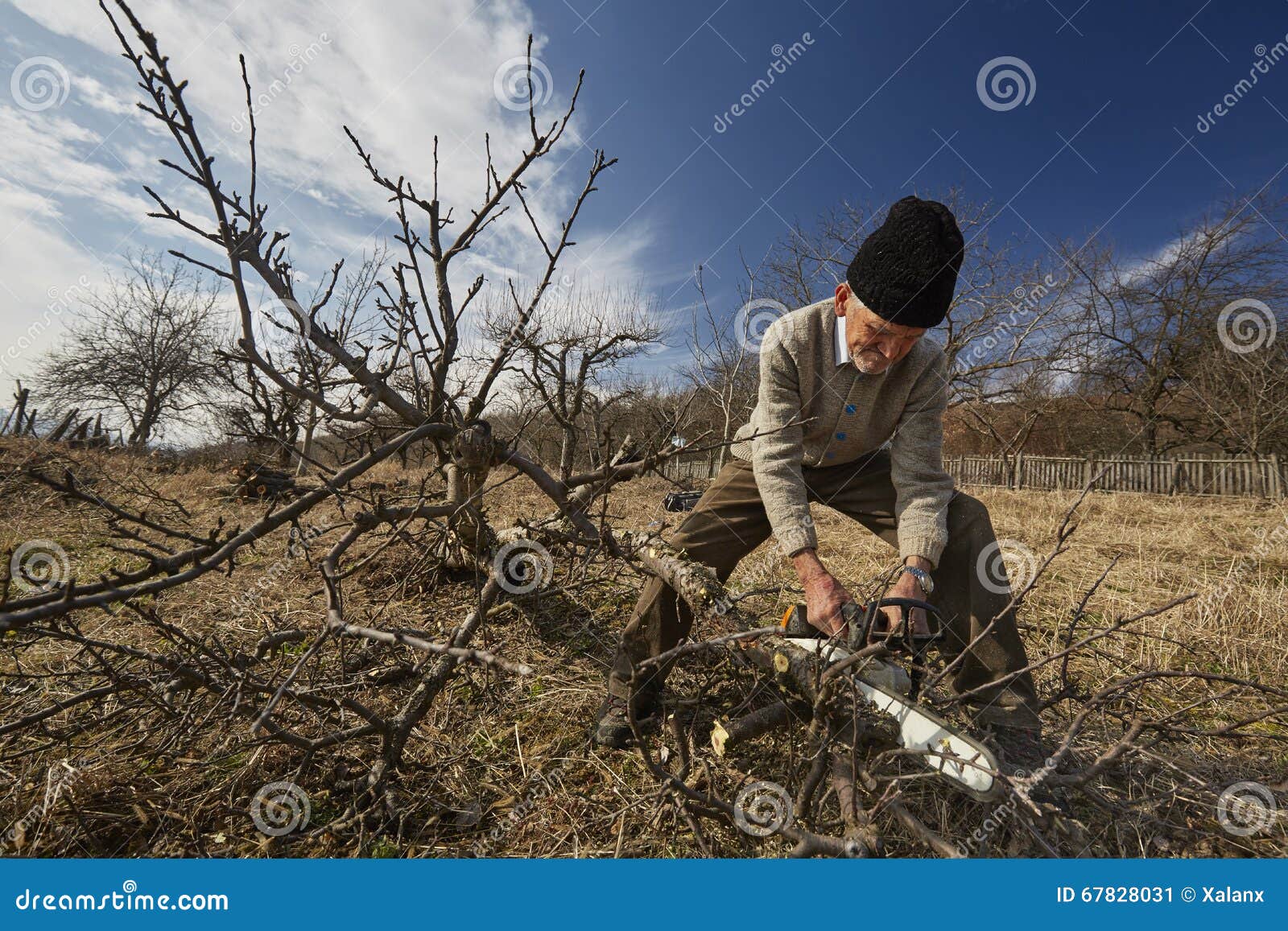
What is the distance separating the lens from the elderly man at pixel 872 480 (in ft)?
6.64

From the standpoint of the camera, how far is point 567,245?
289 cm

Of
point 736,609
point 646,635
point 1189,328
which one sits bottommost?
point 646,635

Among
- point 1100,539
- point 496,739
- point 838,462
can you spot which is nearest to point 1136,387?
point 1100,539

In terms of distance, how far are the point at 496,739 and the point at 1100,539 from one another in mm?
6272

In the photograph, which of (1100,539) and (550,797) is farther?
(1100,539)

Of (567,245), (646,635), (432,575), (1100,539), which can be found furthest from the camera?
(1100,539)

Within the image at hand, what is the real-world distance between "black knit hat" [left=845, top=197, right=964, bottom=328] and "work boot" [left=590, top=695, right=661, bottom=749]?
1838 millimetres

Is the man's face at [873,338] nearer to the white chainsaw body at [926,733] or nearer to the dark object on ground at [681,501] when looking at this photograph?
the white chainsaw body at [926,733]

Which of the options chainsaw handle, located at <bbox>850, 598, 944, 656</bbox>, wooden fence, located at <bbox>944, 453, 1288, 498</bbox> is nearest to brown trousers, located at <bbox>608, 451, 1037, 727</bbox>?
chainsaw handle, located at <bbox>850, 598, 944, 656</bbox>

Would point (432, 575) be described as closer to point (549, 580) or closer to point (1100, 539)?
point (549, 580)

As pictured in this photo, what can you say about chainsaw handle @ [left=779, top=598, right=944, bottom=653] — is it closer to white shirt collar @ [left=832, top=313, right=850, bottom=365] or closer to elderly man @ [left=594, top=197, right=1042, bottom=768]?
elderly man @ [left=594, top=197, right=1042, bottom=768]

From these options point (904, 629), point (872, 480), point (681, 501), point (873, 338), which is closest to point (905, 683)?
point (904, 629)

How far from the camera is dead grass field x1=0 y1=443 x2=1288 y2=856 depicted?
1.75m

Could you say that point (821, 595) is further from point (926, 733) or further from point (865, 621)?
point (926, 733)
